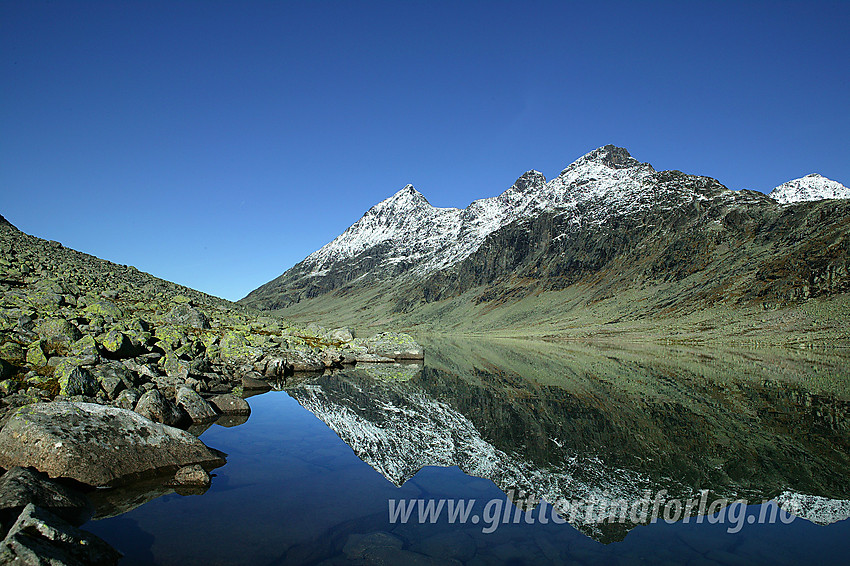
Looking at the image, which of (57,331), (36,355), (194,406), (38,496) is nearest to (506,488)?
(38,496)

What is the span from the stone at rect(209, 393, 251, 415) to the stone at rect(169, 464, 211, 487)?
10.7 metres

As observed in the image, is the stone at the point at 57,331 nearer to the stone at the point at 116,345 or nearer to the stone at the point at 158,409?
the stone at the point at 116,345

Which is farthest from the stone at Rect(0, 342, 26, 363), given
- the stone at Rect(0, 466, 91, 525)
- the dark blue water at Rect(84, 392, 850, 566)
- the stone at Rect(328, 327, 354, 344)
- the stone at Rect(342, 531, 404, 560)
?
the stone at Rect(328, 327, 354, 344)

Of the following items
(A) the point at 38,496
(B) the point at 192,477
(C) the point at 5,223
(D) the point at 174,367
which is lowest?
(B) the point at 192,477

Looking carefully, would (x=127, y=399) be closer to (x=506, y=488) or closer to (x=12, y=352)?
(x=12, y=352)

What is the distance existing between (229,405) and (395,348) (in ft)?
133

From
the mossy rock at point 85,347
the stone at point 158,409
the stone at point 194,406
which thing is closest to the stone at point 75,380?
the stone at point 158,409

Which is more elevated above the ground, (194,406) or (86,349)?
(86,349)

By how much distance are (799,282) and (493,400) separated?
468 ft

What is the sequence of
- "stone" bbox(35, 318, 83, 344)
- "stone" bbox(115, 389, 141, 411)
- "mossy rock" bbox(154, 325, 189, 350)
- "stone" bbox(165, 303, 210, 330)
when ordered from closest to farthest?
"stone" bbox(115, 389, 141, 411) < "stone" bbox(35, 318, 83, 344) < "mossy rock" bbox(154, 325, 189, 350) < "stone" bbox(165, 303, 210, 330)

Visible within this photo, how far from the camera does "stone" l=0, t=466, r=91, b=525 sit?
1009 centimetres

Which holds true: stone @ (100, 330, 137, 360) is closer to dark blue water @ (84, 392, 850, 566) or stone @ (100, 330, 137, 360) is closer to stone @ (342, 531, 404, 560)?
dark blue water @ (84, 392, 850, 566)

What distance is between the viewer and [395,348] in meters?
65.1

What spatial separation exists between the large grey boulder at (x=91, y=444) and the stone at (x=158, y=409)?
3908 millimetres
